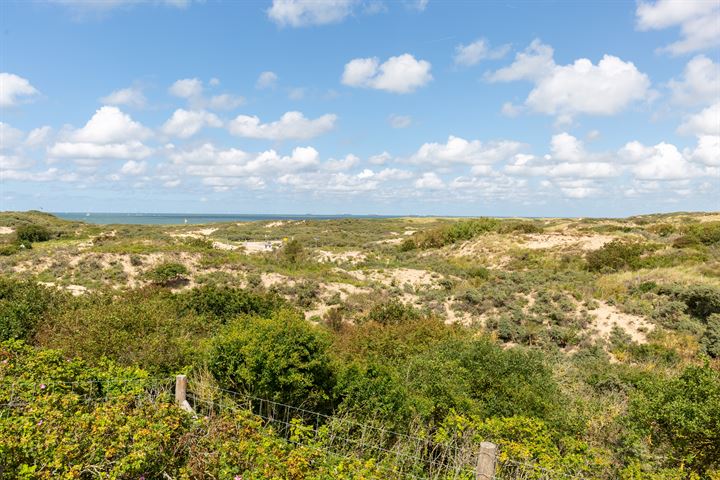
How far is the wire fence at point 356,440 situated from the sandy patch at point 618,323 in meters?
13.4

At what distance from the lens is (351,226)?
264 feet

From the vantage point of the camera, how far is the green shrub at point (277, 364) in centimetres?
784

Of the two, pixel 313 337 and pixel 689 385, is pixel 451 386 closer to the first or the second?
pixel 313 337

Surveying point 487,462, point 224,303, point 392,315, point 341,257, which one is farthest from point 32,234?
point 487,462

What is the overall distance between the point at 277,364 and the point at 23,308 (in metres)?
8.43

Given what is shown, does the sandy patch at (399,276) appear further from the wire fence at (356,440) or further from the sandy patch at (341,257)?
the wire fence at (356,440)

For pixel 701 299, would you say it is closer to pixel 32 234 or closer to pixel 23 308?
pixel 23 308

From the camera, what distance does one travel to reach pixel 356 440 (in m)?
6.23

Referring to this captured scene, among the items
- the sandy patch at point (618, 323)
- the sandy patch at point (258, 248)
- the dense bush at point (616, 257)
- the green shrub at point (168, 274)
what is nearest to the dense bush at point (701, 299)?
the sandy patch at point (618, 323)

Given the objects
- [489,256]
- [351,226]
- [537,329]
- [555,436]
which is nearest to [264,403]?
[555,436]

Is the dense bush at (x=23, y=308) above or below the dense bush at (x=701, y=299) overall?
above

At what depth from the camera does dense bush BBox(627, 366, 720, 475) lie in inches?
251

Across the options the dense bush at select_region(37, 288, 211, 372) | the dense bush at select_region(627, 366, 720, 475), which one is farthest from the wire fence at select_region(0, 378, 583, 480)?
the dense bush at select_region(627, 366, 720, 475)

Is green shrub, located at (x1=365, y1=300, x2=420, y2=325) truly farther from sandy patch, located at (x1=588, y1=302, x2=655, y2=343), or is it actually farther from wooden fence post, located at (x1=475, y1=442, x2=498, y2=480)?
wooden fence post, located at (x1=475, y1=442, x2=498, y2=480)
